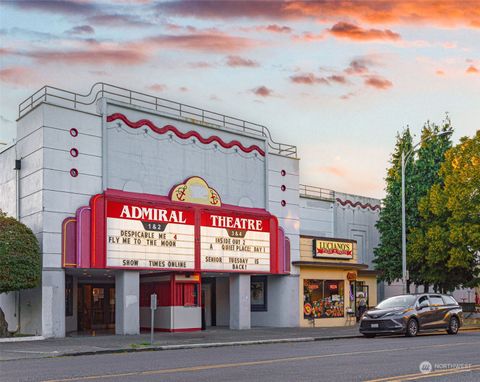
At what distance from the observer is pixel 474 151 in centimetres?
4281

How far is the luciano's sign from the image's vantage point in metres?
38.1

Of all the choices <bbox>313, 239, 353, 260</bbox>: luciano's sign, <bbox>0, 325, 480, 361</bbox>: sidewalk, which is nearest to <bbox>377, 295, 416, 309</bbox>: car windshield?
<bbox>0, 325, 480, 361</bbox>: sidewalk

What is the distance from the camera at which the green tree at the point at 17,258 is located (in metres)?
25.7

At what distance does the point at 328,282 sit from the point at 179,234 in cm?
1052

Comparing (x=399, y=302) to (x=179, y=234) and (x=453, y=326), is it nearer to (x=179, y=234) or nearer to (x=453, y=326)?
(x=453, y=326)

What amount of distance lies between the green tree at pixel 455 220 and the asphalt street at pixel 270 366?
21.7m

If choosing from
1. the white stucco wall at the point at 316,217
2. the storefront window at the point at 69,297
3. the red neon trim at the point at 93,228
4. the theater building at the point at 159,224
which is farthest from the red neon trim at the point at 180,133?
the white stucco wall at the point at 316,217

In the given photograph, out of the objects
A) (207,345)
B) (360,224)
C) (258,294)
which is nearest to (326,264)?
(258,294)

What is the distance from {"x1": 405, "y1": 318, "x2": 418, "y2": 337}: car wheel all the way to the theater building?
9134mm

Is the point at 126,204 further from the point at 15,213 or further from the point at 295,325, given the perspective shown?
the point at 295,325

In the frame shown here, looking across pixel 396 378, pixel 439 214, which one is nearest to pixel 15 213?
pixel 396 378

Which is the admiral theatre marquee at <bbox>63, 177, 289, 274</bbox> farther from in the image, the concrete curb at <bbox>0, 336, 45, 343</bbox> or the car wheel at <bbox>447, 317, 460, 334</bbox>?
the car wheel at <bbox>447, 317, 460, 334</bbox>

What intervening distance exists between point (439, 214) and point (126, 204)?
21407 mm

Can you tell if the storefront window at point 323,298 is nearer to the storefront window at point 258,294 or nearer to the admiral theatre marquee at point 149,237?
the storefront window at point 258,294
